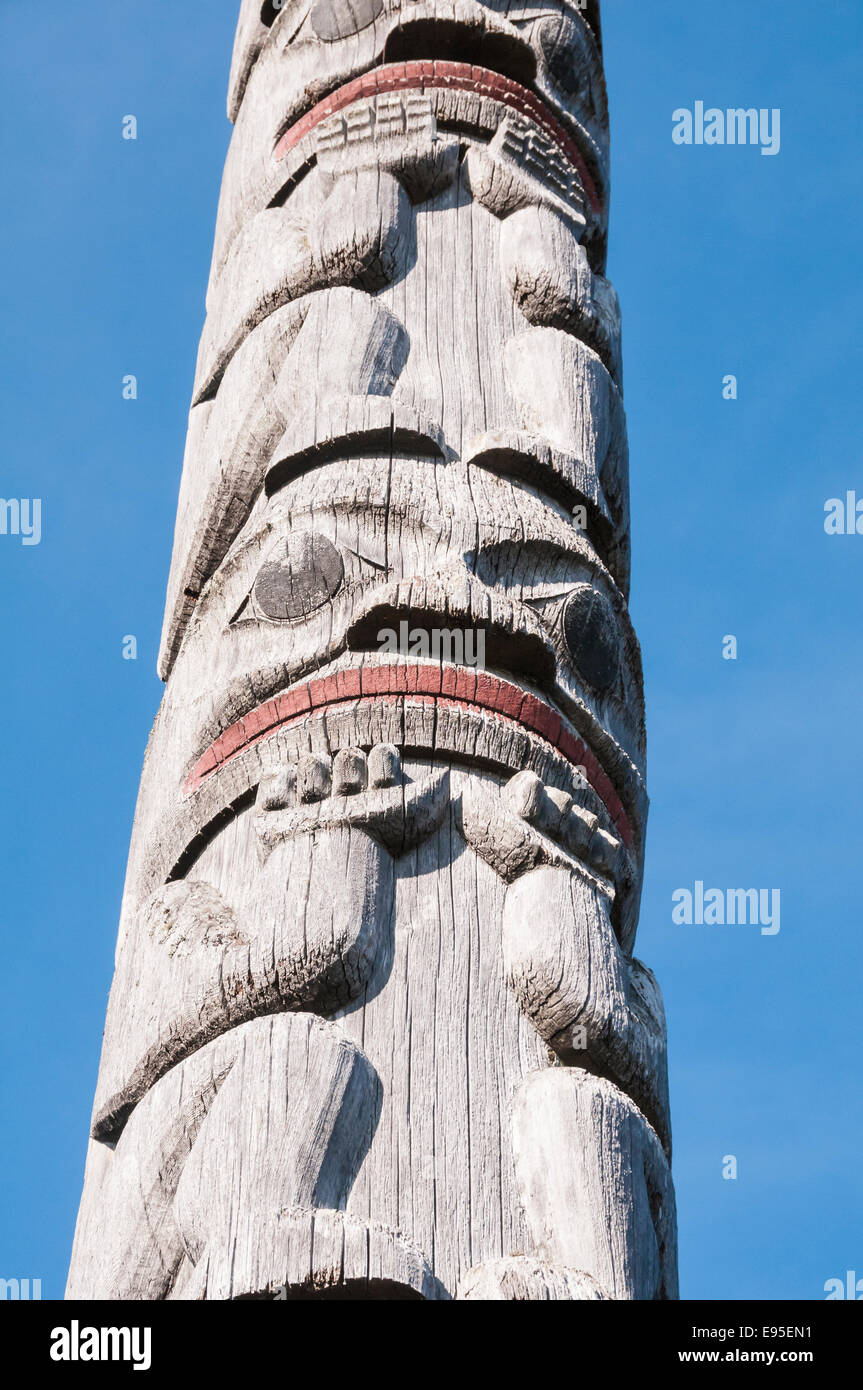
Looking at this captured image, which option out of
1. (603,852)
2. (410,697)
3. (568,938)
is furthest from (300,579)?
(568,938)

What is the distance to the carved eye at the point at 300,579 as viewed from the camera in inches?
195

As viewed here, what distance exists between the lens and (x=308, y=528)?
5090 millimetres

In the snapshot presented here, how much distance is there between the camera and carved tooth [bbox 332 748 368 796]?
4.36 meters

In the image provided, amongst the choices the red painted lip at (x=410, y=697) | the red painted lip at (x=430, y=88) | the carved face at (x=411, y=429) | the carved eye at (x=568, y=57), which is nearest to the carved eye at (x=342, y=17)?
the carved face at (x=411, y=429)

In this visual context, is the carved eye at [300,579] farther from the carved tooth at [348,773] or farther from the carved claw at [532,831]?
the carved claw at [532,831]

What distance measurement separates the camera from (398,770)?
4395mm

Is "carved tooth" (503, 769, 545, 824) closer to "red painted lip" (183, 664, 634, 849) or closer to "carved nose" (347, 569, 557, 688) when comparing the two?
"red painted lip" (183, 664, 634, 849)

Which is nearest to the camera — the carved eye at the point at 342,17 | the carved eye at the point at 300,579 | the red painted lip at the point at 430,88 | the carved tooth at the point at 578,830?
the carved tooth at the point at 578,830

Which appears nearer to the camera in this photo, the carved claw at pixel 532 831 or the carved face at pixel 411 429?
the carved claw at pixel 532 831

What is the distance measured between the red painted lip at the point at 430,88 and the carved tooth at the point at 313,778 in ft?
10.4

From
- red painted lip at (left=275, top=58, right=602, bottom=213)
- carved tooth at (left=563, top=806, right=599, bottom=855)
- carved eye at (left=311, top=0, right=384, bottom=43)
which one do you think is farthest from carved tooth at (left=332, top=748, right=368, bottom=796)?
carved eye at (left=311, top=0, right=384, bottom=43)

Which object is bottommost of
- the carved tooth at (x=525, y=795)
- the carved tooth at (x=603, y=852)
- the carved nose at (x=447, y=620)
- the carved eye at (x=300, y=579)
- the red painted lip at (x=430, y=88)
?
the carved tooth at (x=603, y=852)
